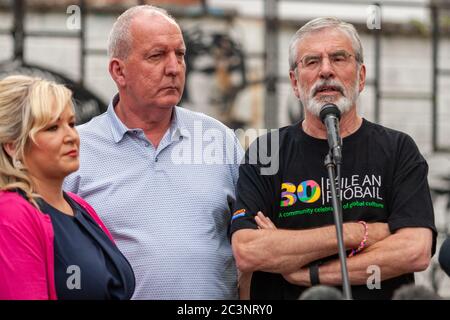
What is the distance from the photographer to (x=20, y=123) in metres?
3.33

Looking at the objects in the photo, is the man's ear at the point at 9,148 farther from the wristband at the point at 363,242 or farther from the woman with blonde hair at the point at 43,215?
the wristband at the point at 363,242

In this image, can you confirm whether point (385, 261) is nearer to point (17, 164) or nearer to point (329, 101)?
point (329, 101)

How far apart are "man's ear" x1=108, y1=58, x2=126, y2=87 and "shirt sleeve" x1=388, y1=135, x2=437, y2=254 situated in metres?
1.20

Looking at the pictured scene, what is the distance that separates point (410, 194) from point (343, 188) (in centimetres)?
26

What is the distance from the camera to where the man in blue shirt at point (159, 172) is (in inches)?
158

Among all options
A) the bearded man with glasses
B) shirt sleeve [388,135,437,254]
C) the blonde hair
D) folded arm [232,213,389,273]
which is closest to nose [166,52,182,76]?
the bearded man with glasses

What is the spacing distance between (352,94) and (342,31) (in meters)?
0.27

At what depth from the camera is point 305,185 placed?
4.04m

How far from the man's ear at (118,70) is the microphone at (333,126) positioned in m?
0.93

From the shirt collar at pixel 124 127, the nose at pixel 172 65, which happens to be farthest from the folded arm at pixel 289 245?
the nose at pixel 172 65

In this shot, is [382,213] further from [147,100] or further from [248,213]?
[147,100]

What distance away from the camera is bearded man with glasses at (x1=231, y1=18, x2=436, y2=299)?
12.8ft

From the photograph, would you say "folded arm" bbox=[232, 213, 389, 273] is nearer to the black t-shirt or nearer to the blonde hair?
the black t-shirt

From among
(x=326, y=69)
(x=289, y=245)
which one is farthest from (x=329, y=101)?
(x=289, y=245)
